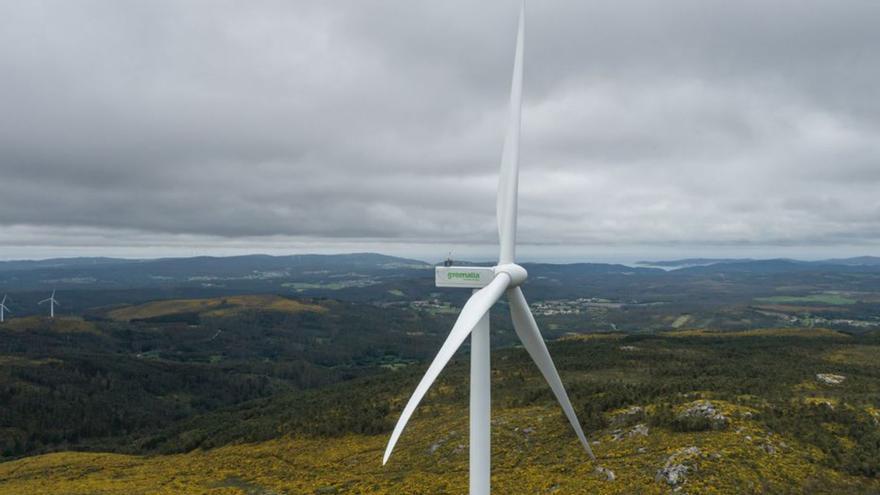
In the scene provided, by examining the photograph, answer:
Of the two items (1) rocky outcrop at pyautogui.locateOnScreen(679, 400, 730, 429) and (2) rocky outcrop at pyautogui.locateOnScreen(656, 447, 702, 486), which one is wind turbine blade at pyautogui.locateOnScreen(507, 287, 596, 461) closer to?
(2) rocky outcrop at pyautogui.locateOnScreen(656, 447, 702, 486)

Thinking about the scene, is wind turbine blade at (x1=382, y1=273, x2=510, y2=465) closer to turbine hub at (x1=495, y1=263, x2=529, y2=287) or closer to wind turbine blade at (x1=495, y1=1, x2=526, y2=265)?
turbine hub at (x1=495, y1=263, x2=529, y2=287)

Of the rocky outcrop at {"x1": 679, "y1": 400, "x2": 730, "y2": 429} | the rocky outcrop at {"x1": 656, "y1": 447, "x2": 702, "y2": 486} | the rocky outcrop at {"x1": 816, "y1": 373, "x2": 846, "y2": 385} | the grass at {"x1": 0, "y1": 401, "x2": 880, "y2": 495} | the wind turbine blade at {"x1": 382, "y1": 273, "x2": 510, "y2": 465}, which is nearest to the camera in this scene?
the wind turbine blade at {"x1": 382, "y1": 273, "x2": 510, "y2": 465}

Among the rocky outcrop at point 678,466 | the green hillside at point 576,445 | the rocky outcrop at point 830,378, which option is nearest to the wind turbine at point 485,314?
the rocky outcrop at point 678,466

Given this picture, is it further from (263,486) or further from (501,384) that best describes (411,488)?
(501,384)

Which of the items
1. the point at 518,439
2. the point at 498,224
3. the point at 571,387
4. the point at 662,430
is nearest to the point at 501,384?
the point at 571,387

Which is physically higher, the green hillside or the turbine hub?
the turbine hub

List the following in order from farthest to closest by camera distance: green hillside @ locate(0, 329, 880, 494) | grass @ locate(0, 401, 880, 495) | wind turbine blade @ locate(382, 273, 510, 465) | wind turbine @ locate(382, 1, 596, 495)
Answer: green hillside @ locate(0, 329, 880, 494) → grass @ locate(0, 401, 880, 495) → wind turbine @ locate(382, 1, 596, 495) → wind turbine blade @ locate(382, 273, 510, 465)

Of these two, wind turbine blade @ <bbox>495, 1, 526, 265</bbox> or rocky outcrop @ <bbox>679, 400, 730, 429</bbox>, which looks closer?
wind turbine blade @ <bbox>495, 1, 526, 265</bbox>

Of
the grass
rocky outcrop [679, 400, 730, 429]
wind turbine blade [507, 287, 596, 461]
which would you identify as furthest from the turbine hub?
rocky outcrop [679, 400, 730, 429]

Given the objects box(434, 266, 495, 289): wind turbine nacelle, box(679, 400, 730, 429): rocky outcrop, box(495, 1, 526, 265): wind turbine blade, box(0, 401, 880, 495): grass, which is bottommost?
box(0, 401, 880, 495): grass
